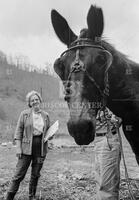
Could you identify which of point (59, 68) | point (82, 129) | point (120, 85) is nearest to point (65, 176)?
point (120, 85)

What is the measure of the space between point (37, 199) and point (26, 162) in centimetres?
78

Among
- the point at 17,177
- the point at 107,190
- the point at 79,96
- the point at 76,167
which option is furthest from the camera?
the point at 76,167

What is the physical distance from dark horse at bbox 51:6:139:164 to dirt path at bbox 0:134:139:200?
2743mm

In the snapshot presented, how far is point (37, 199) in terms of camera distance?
16.6 ft

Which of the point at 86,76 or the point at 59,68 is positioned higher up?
the point at 59,68

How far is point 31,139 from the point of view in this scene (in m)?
5.03

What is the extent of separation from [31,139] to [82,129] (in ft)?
10.2

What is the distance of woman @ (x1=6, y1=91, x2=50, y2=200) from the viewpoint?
496 centimetres

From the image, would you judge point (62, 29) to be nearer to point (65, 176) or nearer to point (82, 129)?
point (82, 129)

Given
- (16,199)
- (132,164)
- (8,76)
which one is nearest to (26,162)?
(16,199)

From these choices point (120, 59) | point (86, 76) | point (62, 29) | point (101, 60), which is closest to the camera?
point (86, 76)

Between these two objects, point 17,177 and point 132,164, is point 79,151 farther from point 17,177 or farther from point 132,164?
point 17,177

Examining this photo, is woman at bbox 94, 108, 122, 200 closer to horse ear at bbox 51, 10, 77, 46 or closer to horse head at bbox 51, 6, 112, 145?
horse head at bbox 51, 6, 112, 145

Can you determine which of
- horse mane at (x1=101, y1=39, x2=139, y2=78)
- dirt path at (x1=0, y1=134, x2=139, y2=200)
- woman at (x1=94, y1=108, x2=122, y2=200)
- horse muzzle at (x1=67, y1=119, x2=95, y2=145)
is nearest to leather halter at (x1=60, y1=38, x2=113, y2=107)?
horse mane at (x1=101, y1=39, x2=139, y2=78)
